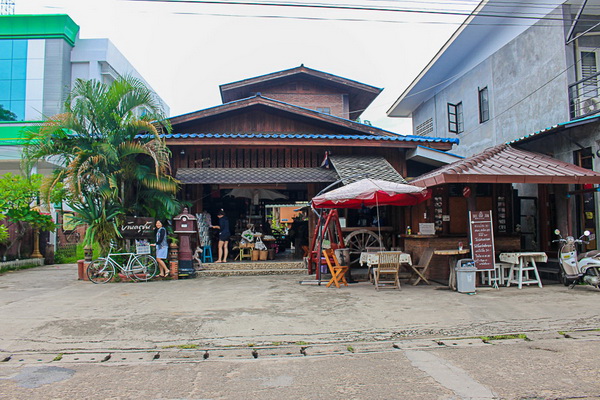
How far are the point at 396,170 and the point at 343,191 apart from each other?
4035 mm

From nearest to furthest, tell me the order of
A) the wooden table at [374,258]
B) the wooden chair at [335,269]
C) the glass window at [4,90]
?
the wooden table at [374,258] → the wooden chair at [335,269] → the glass window at [4,90]

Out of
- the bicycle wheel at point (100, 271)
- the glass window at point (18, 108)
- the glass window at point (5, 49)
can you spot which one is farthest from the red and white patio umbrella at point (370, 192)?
the glass window at point (5, 49)

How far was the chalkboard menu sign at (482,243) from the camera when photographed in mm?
9242

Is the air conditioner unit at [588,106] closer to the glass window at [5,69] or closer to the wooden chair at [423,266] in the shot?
the wooden chair at [423,266]

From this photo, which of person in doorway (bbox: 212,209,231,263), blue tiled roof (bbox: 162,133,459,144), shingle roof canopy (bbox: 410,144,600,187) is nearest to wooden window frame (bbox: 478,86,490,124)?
blue tiled roof (bbox: 162,133,459,144)

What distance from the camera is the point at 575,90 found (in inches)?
452

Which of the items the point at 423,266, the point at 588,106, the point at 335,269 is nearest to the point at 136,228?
the point at 335,269

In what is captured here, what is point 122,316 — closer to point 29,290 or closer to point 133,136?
point 29,290

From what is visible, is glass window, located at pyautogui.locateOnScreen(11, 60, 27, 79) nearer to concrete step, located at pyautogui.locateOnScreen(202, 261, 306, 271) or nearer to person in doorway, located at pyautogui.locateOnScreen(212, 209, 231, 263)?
person in doorway, located at pyautogui.locateOnScreen(212, 209, 231, 263)

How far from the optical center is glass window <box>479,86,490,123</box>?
16.2m

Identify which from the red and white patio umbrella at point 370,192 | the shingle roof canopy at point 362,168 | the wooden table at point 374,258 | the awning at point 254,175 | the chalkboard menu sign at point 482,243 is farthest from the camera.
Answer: the awning at point 254,175

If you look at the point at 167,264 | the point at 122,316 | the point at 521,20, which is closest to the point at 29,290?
the point at 167,264

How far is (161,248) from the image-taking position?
11.0 metres

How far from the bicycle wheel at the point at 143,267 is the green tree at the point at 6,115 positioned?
17445 mm
